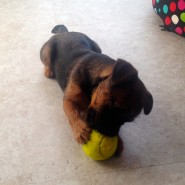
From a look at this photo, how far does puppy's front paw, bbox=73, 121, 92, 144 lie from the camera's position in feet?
5.53

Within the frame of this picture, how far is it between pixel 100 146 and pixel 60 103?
0.59 metres

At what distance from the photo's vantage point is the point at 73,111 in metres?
1.81

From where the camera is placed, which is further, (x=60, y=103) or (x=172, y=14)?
(x=172, y=14)

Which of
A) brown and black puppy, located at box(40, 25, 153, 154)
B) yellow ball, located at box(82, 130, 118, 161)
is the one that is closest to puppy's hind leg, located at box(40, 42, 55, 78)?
brown and black puppy, located at box(40, 25, 153, 154)

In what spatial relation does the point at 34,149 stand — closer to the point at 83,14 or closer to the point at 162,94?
the point at 162,94

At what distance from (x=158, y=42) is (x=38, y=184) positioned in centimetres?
162

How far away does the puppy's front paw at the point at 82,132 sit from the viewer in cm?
169

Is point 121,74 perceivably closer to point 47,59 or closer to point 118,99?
point 118,99

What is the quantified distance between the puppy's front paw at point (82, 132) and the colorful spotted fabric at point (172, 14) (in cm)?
142

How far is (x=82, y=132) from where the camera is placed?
170 centimetres

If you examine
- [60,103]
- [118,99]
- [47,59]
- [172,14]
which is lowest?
[60,103]

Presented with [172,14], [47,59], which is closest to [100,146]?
[47,59]

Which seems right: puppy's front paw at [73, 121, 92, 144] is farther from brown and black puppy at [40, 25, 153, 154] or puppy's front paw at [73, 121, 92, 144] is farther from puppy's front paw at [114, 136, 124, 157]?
puppy's front paw at [114, 136, 124, 157]

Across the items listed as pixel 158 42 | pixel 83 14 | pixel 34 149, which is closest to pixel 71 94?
pixel 34 149
